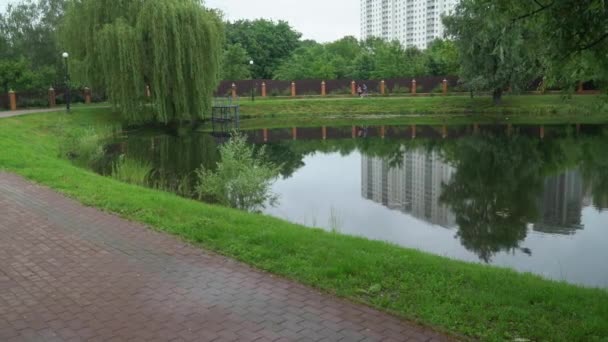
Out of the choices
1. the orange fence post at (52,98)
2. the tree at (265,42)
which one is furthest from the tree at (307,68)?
the orange fence post at (52,98)

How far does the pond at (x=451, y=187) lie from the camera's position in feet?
35.3

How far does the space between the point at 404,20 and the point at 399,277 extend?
146 metres

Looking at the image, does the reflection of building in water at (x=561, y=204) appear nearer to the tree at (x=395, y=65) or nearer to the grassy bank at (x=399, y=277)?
the grassy bank at (x=399, y=277)

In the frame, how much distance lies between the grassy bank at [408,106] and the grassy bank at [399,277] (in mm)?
33462

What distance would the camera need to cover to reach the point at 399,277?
6.39 meters

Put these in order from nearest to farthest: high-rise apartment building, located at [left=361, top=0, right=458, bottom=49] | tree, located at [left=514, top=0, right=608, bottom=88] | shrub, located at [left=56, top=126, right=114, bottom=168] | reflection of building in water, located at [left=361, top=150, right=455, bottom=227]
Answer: tree, located at [left=514, top=0, right=608, bottom=88]
reflection of building in water, located at [left=361, top=150, right=455, bottom=227]
shrub, located at [left=56, top=126, right=114, bottom=168]
high-rise apartment building, located at [left=361, top=0, right=458, bottom=49]

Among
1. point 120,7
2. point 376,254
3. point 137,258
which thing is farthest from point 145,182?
point 120,7

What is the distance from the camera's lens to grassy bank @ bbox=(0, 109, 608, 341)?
520cm

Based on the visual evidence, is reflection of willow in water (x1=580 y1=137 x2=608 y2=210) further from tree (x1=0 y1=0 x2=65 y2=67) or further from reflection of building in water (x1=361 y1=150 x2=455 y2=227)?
tree (x1=0 y1=0 x2=65 y2=67)

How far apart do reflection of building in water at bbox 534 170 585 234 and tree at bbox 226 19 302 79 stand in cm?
5046

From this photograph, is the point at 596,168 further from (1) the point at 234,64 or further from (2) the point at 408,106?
(1) the point at 234,64

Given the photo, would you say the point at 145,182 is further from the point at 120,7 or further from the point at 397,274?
the point at 120,7

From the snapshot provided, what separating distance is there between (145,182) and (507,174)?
10.8 m

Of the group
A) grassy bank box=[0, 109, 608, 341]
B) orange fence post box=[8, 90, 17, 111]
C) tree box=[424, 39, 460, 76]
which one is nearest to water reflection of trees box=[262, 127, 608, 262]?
grassy bank box=[0, 109, 608, 341]
